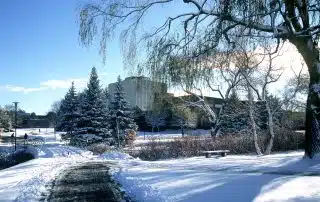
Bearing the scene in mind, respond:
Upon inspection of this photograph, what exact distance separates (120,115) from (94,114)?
3.29 m

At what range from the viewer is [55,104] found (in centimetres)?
14388

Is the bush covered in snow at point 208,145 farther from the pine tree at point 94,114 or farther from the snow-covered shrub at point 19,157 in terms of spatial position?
the pine tree at point 94,114

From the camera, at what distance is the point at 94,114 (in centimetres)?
4753

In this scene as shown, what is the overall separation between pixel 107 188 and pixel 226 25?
5666 millimetres

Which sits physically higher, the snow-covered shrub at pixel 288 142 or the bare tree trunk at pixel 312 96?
the bare tree trunk at pixel 312 96

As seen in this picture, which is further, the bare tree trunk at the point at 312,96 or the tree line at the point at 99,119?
the tree line at the point at 99,119

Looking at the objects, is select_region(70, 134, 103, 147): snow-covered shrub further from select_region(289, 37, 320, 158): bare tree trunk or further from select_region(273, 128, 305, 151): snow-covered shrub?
select_region(289, 37, 320, 158): bare tree trunk

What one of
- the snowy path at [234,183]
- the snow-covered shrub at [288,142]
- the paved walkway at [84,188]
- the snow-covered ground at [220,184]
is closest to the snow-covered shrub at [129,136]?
the snow-covered shrub at [288,142]

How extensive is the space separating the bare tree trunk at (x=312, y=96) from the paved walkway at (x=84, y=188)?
7610mm

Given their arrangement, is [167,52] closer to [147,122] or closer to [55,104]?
[147,122]

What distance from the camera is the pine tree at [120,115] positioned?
4881cm

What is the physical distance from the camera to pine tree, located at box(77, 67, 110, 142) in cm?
4700

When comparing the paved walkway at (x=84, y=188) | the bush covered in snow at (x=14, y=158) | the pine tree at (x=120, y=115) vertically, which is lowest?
the bush covered in snow at (x=14, y=158)

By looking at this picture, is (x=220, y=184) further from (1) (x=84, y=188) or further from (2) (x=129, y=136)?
(2) (x=129, y=136)
